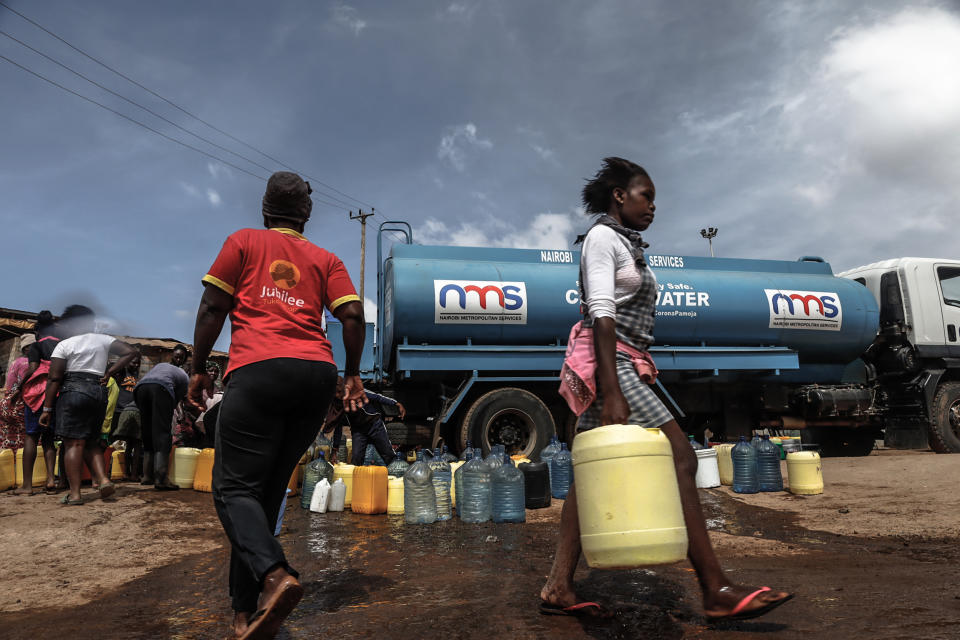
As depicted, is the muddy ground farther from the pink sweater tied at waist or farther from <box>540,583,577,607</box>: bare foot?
the pink sweater tied at waist

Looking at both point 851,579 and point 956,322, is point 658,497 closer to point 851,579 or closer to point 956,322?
point 851,579

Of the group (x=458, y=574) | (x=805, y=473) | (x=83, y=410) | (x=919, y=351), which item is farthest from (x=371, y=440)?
(x=919, y=351)

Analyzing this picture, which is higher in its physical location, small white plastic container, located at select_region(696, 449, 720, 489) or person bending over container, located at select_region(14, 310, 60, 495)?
person bending over container, located at select_region(14, 310, 60, 495)

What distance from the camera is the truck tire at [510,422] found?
24.6ft

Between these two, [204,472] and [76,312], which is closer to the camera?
[76,312]

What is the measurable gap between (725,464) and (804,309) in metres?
3.55

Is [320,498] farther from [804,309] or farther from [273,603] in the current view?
[804,309]

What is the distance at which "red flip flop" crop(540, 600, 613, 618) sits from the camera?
7.39ft

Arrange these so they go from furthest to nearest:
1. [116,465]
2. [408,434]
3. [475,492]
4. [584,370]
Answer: [408,434], [116,465], [475,492], [584,370]

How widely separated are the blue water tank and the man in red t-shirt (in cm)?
512

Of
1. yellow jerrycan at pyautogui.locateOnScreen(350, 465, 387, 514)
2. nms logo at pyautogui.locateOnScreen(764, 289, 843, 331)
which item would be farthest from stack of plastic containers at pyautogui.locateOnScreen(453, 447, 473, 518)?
nms logo at pyautogui.locateOnScreen(764, 289, 843, 331)

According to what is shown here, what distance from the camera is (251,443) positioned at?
6.98 ft

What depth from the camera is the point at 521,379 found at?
780 cm

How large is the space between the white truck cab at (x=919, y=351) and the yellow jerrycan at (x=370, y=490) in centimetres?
859
